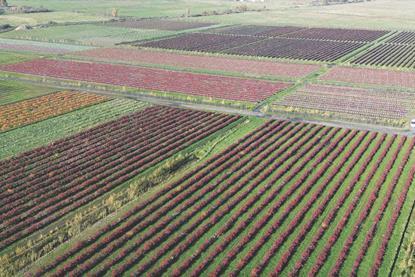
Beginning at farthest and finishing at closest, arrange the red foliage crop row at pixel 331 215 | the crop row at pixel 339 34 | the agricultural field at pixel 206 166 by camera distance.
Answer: the crop row at pixel 339 34
the agricultural field at pixel 206 166
the red foliage crop row at pixel 331 215

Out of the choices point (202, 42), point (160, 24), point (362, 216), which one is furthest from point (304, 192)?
point (160, 24)

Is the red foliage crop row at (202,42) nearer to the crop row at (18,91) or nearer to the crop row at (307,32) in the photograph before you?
the crop row at (307,32)

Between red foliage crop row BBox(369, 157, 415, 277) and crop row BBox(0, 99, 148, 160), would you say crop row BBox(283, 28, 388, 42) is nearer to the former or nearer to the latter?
crop row BBox(0, 99, 148, 160)

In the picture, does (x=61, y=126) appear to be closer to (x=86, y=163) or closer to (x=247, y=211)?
(x=86, y=163)

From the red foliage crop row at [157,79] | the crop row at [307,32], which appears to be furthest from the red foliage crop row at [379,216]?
the crop row at [307,32]

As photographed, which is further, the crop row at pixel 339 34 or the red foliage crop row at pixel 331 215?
the crop row at pixel 339 34

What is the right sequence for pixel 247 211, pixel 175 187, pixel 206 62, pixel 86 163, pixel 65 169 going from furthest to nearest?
pixel 206 62, pixel 86 163, pixel 65 169, pixel 175 187, pixel 247 211
